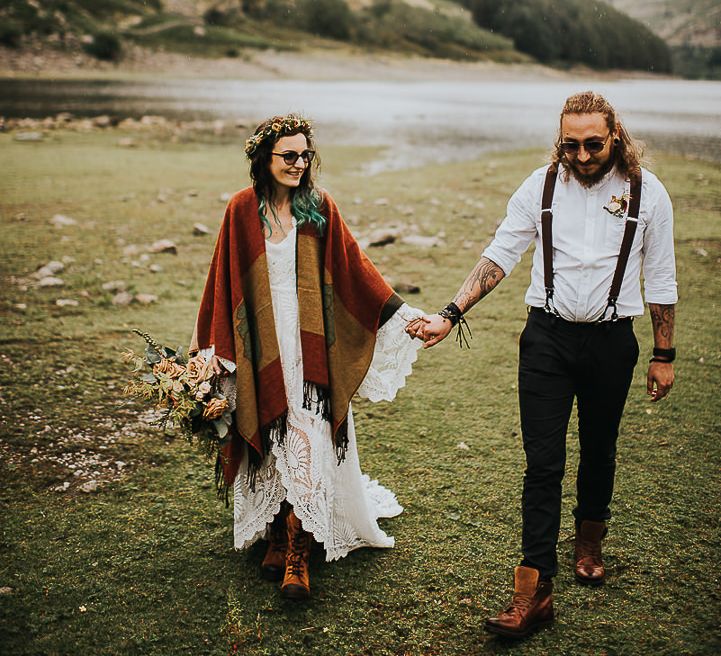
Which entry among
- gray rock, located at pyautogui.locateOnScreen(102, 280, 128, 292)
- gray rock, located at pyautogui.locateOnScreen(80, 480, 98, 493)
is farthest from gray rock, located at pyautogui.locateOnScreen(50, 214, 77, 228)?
gray rock, located at pyautogui.locateOnScreen(80, 480, 98, 493)

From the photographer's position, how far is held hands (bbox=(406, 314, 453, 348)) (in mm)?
3838

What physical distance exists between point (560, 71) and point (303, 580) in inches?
3894

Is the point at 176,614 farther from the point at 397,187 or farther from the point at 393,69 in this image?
the point at 393,69

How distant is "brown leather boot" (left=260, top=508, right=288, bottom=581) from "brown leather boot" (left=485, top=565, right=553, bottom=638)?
1139mm

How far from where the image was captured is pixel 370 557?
4117 mm

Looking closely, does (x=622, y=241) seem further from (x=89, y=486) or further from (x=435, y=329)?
(x=89, y=486)

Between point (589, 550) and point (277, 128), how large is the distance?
2.72m

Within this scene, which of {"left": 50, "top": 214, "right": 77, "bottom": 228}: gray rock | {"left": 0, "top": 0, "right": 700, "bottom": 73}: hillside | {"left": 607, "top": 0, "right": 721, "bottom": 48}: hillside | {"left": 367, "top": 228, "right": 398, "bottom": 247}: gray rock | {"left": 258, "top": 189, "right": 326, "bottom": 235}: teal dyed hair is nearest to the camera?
{"left": 258, "top": 189, "right": 326, "bottom": 235}: teal dyed hair

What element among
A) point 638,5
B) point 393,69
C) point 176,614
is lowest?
point 176,614

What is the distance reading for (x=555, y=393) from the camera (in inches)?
139

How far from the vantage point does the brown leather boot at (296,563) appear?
3715mm

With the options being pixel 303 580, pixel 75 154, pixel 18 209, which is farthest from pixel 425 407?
pixel 75 154

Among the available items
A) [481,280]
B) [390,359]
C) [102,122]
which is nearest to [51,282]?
[390,359]

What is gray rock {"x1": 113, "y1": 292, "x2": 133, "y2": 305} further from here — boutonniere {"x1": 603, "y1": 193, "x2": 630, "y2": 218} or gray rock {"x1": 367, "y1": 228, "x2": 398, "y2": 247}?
boutonniere {"x1": 603, "y1": 193, "x2": 630, "y2": 218}
